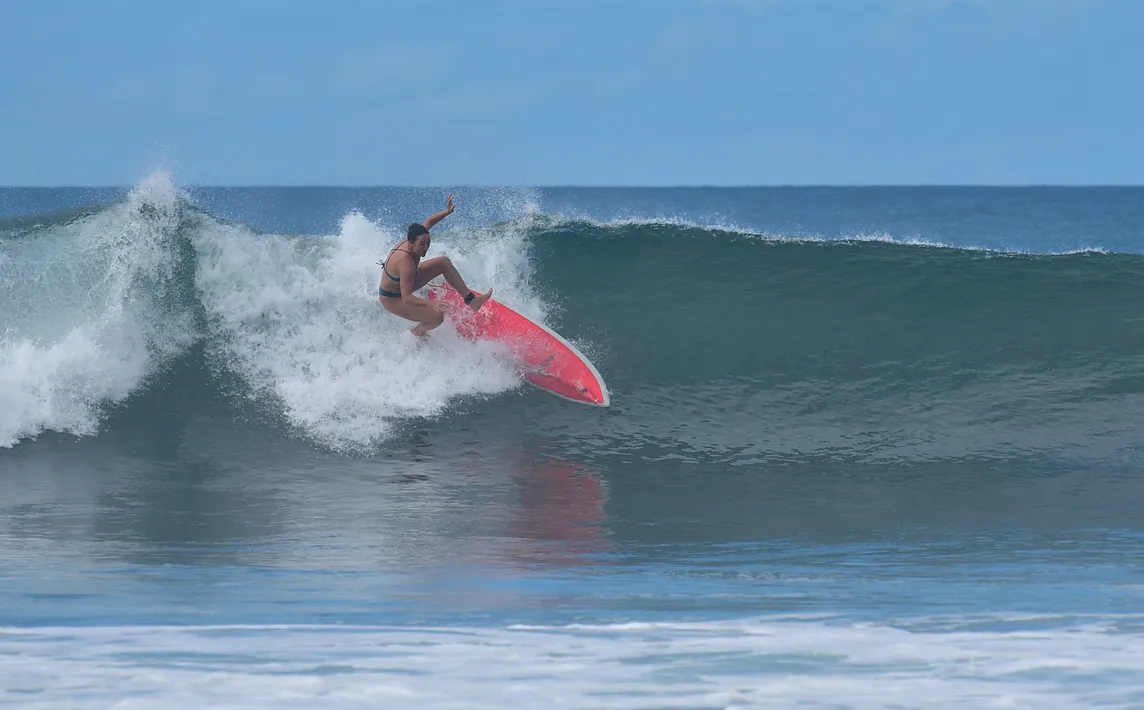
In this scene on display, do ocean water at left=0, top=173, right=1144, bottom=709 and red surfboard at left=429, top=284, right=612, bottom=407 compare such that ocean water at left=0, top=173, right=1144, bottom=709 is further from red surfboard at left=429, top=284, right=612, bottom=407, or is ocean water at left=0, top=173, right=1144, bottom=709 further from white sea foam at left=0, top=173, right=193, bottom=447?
red surfboard at left=429, top=284, right=612, bottom=407

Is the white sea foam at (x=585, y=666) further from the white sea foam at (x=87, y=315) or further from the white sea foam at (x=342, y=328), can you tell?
the white sea foam at (x=87, y=315)

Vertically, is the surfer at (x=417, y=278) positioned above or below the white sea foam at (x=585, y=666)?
above

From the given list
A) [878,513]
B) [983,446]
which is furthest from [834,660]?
[983,446]

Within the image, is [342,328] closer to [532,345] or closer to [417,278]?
[417,278]

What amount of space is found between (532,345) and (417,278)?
1107 mm

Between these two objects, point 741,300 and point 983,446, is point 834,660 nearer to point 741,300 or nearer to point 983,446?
point 983,446

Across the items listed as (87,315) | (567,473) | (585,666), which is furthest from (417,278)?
(585,666)

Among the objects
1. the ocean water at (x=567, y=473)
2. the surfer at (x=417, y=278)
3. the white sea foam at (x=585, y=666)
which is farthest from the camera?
the surfer at (x=417, y=278)

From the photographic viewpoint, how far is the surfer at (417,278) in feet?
27.0

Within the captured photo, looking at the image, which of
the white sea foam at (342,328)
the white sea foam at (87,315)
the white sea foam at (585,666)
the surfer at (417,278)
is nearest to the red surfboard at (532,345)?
the white sea foam at (342,328)

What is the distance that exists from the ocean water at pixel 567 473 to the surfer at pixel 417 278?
1.31ft

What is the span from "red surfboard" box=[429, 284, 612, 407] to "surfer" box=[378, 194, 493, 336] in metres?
0.23

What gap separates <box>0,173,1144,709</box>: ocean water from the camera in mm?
4059

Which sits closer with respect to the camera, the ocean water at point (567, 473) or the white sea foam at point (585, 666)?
the white sea foam at point (585, 666)
